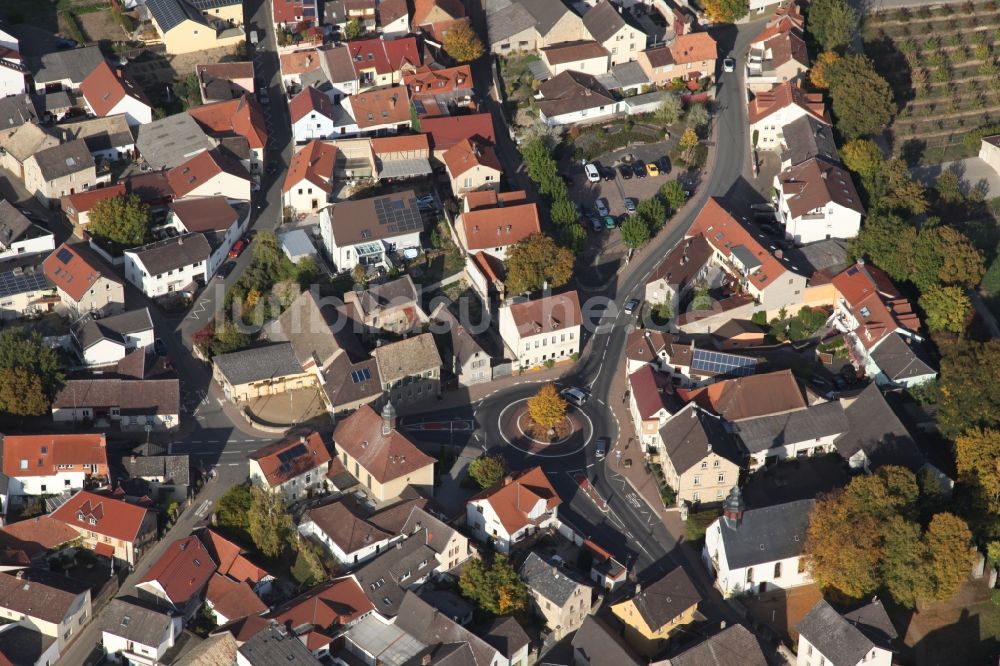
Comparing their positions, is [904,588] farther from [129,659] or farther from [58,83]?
[58,83]

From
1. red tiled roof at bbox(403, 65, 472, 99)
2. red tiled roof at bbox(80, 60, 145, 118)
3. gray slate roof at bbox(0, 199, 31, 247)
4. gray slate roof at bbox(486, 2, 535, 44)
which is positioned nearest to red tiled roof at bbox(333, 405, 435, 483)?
gray slate roof at bbox(0, 199, 31, 247)

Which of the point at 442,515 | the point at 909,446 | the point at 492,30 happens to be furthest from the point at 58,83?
the point at 909,446

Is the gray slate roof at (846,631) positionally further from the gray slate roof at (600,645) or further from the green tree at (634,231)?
the green tree at (634,231)

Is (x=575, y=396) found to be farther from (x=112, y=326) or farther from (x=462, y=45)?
(x=462, y=45)

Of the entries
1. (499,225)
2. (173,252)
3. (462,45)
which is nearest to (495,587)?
(499,225)

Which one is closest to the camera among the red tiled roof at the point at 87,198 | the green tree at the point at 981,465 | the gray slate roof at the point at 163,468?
the green tree at the point at 981,465

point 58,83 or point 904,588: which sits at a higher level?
point 58,83

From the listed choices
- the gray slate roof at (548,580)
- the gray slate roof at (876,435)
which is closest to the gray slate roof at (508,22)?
the gray slate roof at (876,435)
